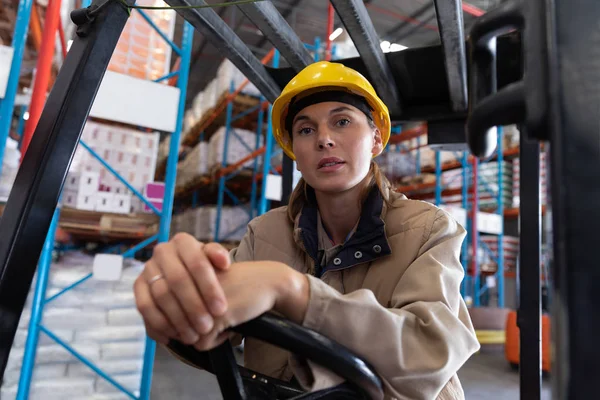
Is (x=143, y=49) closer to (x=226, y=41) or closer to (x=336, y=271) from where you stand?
(x=226, y=41)

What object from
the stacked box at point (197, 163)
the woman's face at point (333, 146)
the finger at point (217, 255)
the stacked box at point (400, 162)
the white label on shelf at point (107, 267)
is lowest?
the white label on shelf at point (107, 267)

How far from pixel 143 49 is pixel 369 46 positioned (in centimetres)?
276

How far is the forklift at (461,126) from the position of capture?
388 millimetres

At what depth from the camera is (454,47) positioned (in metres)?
1.68

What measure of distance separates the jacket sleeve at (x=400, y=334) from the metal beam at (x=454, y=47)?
3.07ft

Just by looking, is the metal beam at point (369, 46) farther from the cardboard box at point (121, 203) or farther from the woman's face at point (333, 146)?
the cardboard box at point (121, 203)

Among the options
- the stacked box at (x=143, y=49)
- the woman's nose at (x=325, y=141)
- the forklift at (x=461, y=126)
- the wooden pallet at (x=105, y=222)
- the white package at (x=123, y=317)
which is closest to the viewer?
the forklift at (x=461, y=126)

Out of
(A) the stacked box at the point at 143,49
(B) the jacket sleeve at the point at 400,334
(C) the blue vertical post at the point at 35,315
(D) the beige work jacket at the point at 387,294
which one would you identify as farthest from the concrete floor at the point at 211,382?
(B) the jacket sleeve at the point at 400,334

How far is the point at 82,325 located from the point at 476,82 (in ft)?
10.4

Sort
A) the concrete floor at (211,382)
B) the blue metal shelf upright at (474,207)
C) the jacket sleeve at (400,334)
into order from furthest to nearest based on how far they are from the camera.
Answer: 1. the blue metal shelf upright at (474,207)
2. the concrete floor at (211,382)
3. the jacket sleeve at (400,334)

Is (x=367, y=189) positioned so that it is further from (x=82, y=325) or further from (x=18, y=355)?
(x=18, y=355)

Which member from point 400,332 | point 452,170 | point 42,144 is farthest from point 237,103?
point 400,332

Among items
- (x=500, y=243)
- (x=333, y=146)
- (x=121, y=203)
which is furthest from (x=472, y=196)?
(x=333, y=146)

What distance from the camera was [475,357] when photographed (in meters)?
5.81
